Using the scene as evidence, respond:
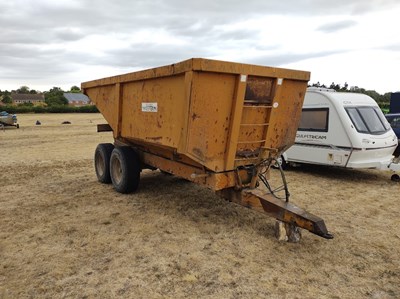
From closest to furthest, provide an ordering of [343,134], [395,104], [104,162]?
[104,162], [343,134], [395,104]

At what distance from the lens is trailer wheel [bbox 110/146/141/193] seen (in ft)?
20.5

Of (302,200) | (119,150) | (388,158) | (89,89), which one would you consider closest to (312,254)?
(302,200)

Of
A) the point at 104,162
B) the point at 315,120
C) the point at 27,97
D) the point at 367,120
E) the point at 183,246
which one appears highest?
the point at 367,120

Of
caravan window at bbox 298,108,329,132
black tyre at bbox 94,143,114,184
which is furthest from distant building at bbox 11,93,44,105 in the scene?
caravan window at bbox 298,108,329,132

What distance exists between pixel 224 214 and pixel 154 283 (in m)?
2.16

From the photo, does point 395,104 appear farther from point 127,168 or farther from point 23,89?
point 23,89

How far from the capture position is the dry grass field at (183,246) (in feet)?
10.8

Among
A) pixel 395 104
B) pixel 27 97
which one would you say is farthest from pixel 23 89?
pixel 395 104

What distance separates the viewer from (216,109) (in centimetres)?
420

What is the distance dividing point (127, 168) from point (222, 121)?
2.56 metres

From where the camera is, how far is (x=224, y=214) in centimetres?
532

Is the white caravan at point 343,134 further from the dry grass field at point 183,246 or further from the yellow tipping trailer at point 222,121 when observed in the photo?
the yellow tipping trailer at point 222,121

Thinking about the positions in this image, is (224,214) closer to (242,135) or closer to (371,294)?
(242,135)

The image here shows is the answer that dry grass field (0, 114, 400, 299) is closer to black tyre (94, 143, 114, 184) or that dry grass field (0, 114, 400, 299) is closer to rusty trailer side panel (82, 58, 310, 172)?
black tyre (94, 143, 114, 184)
